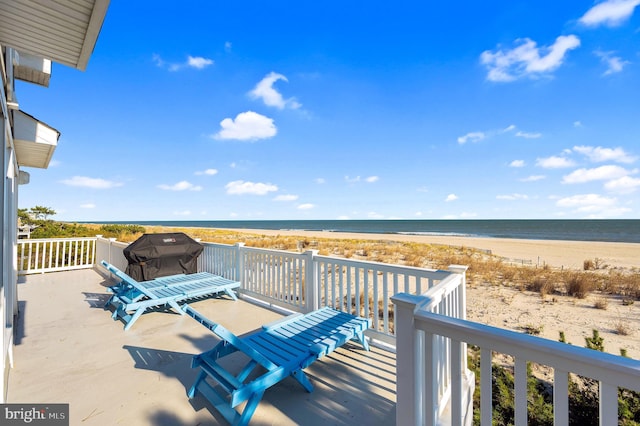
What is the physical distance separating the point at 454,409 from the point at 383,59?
9.78 metres

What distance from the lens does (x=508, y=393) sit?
94.2 inches

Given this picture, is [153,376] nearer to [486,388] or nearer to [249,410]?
[249,410]

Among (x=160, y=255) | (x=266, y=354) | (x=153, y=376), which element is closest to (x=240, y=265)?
(x=160, y=255)

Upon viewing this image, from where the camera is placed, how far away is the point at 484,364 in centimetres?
117

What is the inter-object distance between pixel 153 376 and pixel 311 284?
202cm

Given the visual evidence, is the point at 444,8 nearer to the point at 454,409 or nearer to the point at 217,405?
the point at 454,409

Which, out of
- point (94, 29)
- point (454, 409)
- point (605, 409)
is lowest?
point (454, 409)

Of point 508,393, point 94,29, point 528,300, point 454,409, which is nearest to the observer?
point 454,409

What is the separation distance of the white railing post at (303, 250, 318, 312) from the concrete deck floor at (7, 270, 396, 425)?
0.68 metres

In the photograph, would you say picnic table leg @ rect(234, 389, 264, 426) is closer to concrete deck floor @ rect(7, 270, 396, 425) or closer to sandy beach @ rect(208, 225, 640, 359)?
concrete deck floor @ rect(7, 270, 396, 425)

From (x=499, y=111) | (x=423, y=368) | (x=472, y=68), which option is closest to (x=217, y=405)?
(x=423, y=368)

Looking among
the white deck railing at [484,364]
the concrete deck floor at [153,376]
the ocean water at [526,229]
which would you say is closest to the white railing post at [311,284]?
the concrete deck floor at [153,376]

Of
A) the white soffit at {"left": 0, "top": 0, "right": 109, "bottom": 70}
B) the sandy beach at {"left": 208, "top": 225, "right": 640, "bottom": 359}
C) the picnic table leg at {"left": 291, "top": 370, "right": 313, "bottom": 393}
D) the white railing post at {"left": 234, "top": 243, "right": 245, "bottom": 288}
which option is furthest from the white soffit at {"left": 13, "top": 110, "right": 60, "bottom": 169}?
the sandy beach at {"left": 208, "top": 225, "right": 640, "bottom": 359}

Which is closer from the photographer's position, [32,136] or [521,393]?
[521,393]
